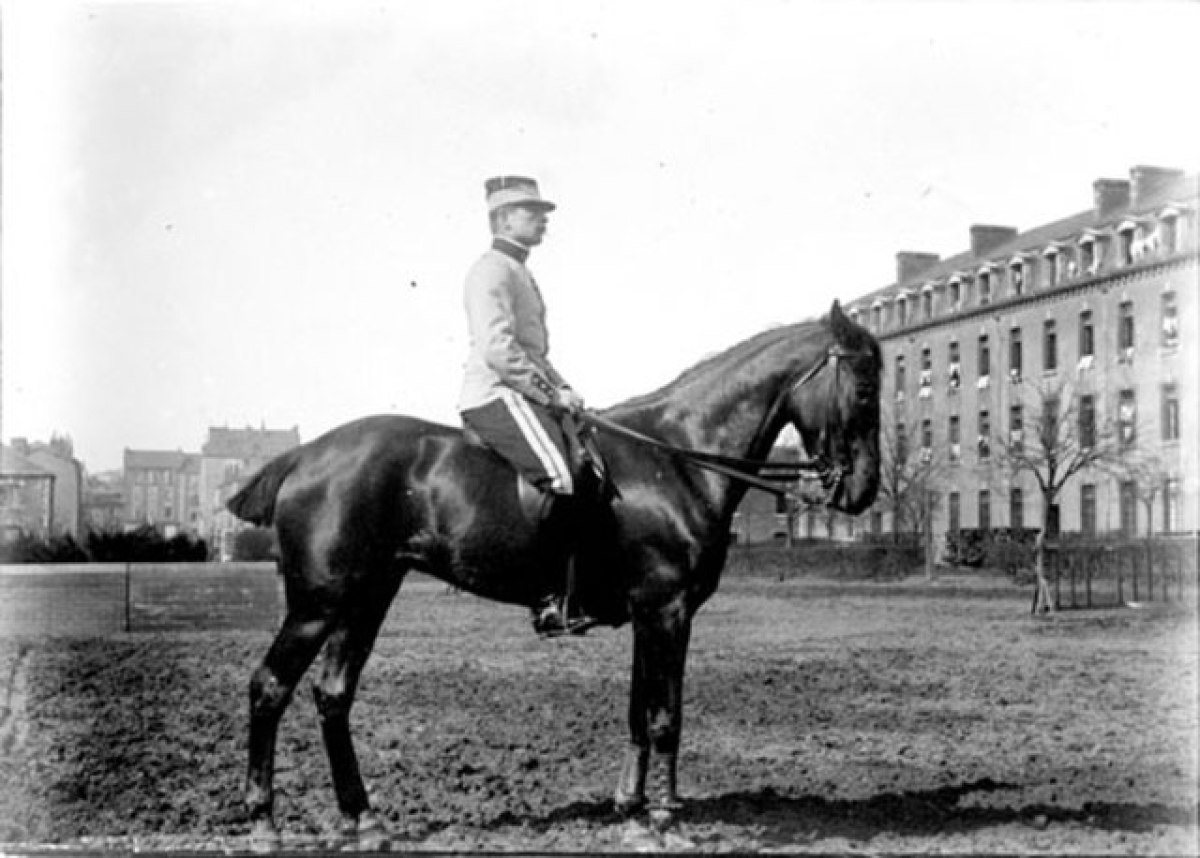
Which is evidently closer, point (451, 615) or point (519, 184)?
point (519, 184)

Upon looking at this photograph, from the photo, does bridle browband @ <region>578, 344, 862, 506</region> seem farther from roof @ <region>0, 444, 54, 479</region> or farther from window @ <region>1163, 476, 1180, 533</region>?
window @ <region>1163, 476, 1180, 533</region>

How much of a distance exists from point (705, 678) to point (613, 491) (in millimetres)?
5799

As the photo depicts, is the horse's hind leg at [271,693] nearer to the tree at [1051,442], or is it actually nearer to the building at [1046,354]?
the tree at [1051,442]

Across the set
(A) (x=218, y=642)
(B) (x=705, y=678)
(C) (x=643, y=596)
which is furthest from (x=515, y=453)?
(A) (x=218, y=642)

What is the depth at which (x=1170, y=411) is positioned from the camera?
27500 mm

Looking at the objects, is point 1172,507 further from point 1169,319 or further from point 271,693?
point 271,693

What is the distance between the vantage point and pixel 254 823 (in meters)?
7.05

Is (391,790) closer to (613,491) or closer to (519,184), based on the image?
(613,491)

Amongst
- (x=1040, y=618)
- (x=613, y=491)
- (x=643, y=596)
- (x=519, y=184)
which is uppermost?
(x=519, y=184)

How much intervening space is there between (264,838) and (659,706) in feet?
7.44

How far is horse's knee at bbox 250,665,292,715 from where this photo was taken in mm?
7105

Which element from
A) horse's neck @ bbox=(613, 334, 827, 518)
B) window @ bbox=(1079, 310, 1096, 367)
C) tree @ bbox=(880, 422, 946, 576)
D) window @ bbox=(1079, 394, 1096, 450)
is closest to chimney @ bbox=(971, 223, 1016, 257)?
window @ bbox=(1079, 310, 1096, 367)

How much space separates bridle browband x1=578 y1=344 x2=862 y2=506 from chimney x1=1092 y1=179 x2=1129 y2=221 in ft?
84.6

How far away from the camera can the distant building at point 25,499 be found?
49.6ft
